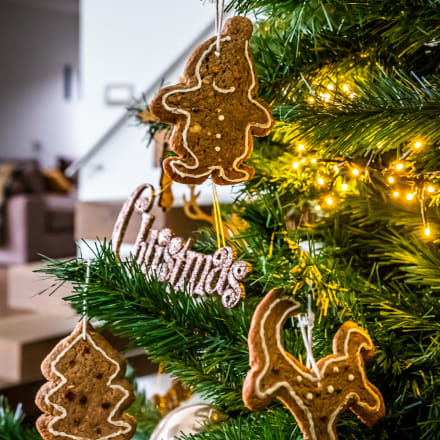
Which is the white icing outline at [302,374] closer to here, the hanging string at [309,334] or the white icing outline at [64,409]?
the hanging string at [309,334]

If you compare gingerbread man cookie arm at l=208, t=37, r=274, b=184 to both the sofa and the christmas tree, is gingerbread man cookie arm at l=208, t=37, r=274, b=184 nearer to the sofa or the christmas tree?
the christmas tree

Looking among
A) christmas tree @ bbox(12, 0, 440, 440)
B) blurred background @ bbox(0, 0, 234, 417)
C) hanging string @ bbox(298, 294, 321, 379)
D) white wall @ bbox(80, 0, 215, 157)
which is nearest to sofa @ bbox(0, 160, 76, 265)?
blurred background @ bbox(0, 0, 234, 417)

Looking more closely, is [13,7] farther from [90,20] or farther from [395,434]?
[395,434]

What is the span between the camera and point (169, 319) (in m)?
0.50

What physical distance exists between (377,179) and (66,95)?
7.79m

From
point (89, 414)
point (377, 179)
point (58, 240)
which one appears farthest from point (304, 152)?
point (58, 240)

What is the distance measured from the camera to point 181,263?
0.60m

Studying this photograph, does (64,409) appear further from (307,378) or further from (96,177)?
(96,177)

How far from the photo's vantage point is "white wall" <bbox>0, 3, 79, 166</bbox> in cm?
731

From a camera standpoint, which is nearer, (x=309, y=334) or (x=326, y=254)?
(x=309, y=334)

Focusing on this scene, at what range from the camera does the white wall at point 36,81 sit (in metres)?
7.31

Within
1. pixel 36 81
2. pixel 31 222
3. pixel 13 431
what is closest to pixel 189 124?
pixel 13 431

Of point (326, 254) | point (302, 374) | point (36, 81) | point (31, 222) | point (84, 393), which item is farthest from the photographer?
point (36, 81)

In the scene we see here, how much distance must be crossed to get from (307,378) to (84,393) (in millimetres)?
212
